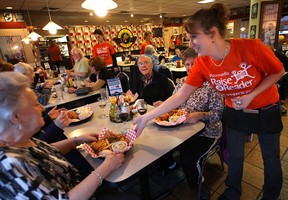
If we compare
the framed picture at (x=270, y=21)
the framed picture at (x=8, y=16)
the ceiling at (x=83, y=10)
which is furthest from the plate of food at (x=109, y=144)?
the framed picture at (x=8, y=16)

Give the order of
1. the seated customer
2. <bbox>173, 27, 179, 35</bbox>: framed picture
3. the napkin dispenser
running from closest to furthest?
the seated customer < the napkin dispenser < <bbox>173, 27, 179, 35</bbox>: framed picture

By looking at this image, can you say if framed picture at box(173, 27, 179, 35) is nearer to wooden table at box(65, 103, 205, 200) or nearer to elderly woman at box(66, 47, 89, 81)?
elderly woman at box(66, 47, 89, 81)

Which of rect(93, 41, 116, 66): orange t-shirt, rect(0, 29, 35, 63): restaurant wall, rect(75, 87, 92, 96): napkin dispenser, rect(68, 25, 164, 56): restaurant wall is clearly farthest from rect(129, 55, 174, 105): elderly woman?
rect(68, 25, 164, 56): restaurant wall

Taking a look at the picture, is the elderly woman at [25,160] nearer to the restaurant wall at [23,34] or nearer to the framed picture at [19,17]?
the restaurant wall at [23,34]

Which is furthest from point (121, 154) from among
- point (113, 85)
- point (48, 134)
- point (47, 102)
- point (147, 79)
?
point (47, 102)

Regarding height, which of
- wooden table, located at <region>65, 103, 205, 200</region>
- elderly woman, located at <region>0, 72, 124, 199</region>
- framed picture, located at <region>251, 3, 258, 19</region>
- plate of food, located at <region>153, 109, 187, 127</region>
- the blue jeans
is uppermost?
framed picture, located at <region>251, 3, 258, 19</region>

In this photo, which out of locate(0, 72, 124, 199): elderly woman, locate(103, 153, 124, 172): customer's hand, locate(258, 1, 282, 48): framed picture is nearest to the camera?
locate(0, 72, 124, 199): elderly woman

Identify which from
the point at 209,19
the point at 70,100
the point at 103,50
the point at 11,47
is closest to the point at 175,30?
the point at 103,50

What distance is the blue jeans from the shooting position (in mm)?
1292

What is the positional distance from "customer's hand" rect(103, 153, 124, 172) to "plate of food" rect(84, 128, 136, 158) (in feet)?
0.19

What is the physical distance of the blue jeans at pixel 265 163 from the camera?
1292 millimetres

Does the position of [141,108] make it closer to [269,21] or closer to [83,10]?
[269,21]

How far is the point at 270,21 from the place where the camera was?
5.05 meters

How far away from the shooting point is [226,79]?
3.87ft
